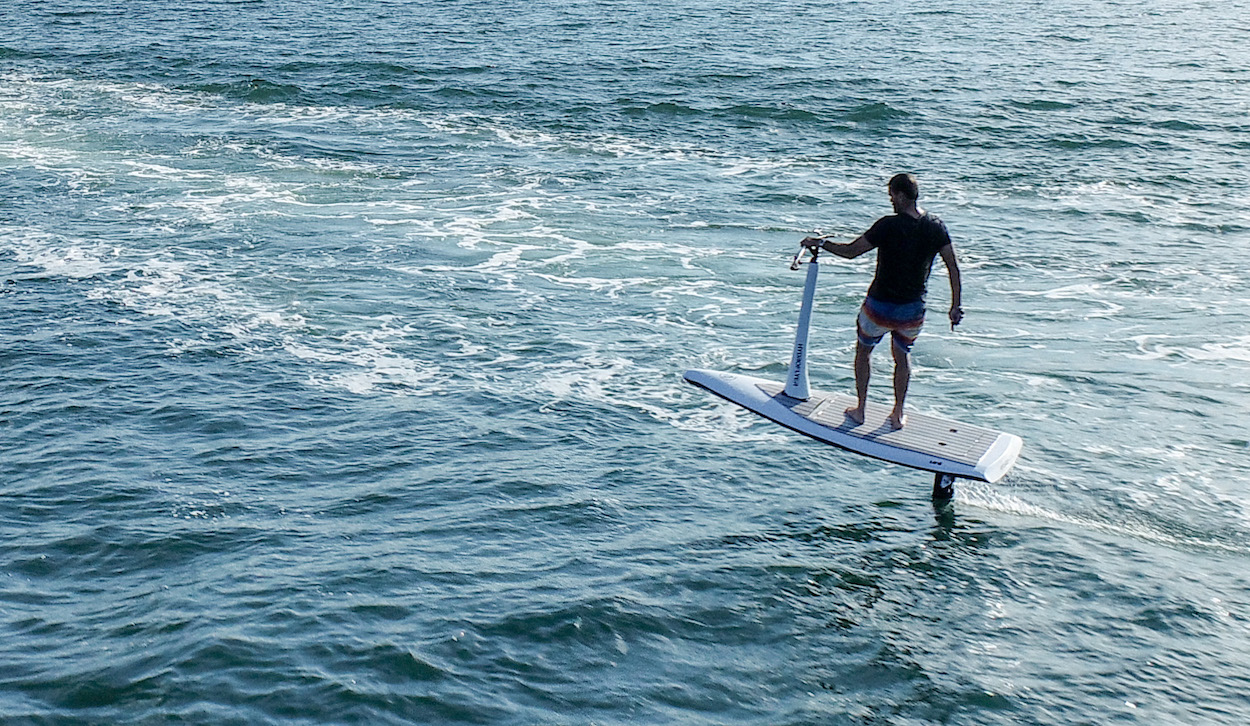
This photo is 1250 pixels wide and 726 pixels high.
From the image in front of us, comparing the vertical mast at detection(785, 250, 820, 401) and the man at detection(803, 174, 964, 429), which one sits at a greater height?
the man at detection(803, 174, 964, 429)

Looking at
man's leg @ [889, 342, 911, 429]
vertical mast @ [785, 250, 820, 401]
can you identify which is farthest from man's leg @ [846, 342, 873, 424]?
vertical mast @ [785, 250, 820, 401]

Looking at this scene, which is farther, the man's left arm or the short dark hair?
the man's left arm

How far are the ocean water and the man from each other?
165 cm

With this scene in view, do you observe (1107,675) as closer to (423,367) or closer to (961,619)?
(961,619)

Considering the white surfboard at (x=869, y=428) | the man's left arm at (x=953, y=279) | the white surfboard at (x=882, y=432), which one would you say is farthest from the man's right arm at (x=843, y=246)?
the white surfboard at (x=882, y=432)

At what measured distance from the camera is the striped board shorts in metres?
10.9

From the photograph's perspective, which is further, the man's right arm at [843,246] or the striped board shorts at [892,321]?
the striped board shorts at [892,321]

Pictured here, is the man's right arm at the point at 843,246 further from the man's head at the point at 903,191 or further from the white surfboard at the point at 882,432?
the white surfboard at the point at 882,432

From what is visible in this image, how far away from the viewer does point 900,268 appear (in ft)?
35.0

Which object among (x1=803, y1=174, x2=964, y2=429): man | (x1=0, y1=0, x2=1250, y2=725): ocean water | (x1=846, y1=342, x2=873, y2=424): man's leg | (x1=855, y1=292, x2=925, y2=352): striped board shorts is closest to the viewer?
(x1=0, y1=0, x2=1250, y2=725): ocean water

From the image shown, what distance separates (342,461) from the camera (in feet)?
41.0

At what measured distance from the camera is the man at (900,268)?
34.4 feet

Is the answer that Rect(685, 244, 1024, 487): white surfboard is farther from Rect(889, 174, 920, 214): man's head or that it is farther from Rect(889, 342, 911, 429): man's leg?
Rect(889, 174, 920, 214): man's head

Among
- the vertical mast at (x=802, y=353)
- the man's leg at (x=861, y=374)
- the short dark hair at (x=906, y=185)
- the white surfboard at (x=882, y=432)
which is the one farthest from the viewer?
the man's leg at (x=861, y=374)
